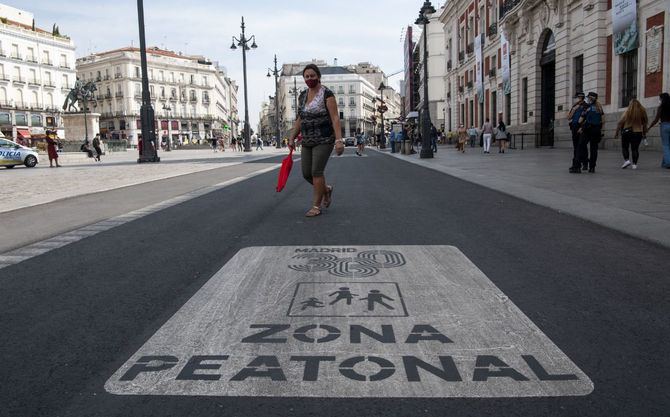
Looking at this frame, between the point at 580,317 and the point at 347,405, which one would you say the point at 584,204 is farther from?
the point at 347,405

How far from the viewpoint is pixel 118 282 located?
11.8ft

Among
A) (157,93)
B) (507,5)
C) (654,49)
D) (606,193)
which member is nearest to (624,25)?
(654,49)

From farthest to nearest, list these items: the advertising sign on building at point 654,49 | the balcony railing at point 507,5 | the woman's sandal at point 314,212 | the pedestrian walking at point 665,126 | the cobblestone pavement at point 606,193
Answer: the balcony railing at point 507,5, the advertising sign on building at point 654,49, the pedestrian walking at point 665,126, the woman's sandal at point 314,212, the cobblestone pavement at point 606,193

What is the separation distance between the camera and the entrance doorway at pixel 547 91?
27.8m

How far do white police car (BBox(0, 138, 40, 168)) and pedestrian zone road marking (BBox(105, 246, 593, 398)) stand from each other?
24.7 m

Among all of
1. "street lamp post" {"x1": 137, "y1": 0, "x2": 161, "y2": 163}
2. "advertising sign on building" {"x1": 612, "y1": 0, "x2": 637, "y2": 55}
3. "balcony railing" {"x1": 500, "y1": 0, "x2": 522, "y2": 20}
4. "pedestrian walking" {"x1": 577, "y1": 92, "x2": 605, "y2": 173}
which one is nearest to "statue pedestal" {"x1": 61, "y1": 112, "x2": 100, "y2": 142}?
"street lamp post" {"x1": 137, "y1": 0, "x2": 161, "y2": 163}

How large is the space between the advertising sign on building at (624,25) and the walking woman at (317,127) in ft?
54.2

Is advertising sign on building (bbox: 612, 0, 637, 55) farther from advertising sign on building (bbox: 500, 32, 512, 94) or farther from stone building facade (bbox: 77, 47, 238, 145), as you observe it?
stone building facade (bbox: 77, 47, 238, 145)

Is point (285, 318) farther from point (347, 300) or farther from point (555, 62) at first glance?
point (555, 62)

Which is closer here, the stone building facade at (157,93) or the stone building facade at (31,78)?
the stone building facade at (31,78)

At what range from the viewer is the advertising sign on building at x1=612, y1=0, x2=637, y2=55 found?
18.9 m

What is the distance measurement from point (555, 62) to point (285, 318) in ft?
89.4

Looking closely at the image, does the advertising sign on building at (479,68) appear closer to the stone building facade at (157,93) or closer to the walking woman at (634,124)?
the walking woman at (634,124)

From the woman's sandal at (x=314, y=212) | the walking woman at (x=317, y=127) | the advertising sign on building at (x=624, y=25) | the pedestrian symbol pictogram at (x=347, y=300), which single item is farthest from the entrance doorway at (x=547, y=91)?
the pedestrian symbol pictogram at (x=347, y=300)
